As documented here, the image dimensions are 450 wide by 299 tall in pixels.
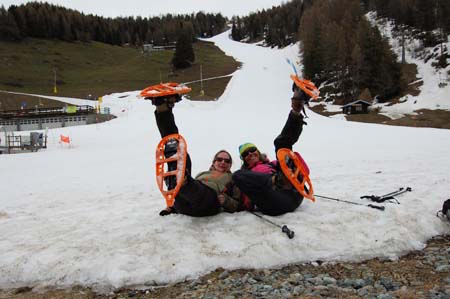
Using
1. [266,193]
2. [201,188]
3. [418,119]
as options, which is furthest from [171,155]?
[418,119]

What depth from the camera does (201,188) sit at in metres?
4.75

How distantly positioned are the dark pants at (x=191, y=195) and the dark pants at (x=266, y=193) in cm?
46

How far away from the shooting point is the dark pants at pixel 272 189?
4812 millimetres

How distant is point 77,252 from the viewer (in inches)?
170

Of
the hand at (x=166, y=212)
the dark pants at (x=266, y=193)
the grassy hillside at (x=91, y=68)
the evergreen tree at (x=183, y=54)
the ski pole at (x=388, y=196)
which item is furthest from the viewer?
the evergreen tree at (x=183, y=54)

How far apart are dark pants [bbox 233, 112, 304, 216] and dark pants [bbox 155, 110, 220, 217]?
455 mm

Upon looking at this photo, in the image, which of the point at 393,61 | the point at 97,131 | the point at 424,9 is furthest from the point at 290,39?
the point at 97,131

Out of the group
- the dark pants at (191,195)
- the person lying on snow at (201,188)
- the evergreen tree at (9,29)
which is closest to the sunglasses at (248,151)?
the person lying on snow at (201,188)

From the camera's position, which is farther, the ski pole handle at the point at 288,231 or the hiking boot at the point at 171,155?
the hiking boot at the point at 171,155

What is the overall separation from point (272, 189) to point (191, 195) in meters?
1.18

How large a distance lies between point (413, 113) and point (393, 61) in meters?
13.5

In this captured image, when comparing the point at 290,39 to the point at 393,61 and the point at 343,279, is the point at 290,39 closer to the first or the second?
the point at 393,61

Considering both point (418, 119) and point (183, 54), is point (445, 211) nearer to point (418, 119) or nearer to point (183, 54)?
point (418, 119)

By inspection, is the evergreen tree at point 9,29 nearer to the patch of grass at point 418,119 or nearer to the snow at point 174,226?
the patch of grass at point 418,119
